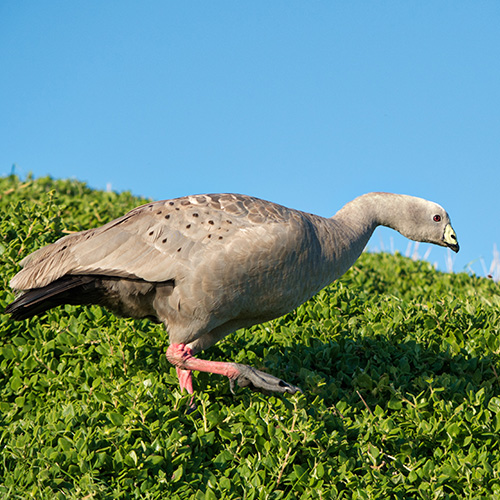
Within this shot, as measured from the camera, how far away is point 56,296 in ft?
17.2

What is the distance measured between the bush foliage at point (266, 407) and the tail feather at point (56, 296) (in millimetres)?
653

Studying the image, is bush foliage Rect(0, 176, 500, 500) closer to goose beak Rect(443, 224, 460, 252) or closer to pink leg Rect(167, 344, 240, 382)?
pink leg Rect(167, 344, 240, 382)

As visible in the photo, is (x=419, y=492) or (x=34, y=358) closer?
(x=419, y=492)

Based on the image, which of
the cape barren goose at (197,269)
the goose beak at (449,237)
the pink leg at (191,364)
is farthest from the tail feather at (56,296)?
the goose beak at (449,237)

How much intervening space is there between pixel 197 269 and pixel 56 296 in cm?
124

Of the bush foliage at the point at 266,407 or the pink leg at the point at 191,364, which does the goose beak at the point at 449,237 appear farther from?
the pink leg at the point at 191,364

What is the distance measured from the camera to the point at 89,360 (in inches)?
235

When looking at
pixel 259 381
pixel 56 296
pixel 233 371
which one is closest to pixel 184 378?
pixel 233 371

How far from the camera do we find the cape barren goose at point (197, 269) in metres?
4.95

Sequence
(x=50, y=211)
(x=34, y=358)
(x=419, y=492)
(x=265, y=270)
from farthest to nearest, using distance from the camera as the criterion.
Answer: (x=50, y=211) → (x=34, y=358) → (x=265, y=270) → (x=419, y=492)

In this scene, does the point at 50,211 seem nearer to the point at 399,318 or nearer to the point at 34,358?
the point at 34,358

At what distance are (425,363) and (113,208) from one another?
222 inches

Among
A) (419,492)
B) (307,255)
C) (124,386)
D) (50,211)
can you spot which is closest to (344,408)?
(419,492)

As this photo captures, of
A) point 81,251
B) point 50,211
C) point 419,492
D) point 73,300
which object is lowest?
point 419,492
